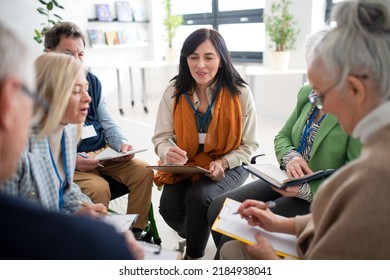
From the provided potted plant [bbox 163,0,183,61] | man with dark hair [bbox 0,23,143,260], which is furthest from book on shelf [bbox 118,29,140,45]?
man with dark hair [bbox 0,23,143,260]

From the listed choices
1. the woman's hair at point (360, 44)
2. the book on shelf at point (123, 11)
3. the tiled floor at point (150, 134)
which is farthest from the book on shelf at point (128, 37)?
the woman's hair at point (360, 44)

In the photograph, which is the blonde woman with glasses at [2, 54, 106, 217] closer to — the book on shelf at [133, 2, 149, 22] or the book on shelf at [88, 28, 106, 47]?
the book on shelf at [88, 28, 106, 47]

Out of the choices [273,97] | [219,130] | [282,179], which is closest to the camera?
[282,179]

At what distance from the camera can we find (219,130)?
1932mm

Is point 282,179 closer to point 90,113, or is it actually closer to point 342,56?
point 342,56

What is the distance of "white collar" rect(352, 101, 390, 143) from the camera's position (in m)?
0.79

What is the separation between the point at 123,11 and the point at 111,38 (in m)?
0.54

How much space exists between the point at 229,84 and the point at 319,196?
1.19 m

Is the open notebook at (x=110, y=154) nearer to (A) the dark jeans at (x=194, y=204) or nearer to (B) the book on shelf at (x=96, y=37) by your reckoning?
(A) the dark jeans at (x=194, y=204)

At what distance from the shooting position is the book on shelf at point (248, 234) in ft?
3.62

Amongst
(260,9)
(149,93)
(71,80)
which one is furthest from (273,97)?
(71,80)

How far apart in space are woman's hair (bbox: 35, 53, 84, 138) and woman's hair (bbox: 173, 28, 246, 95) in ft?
2.60

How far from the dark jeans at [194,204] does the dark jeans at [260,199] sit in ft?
0.24

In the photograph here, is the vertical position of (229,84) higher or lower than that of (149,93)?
higher
